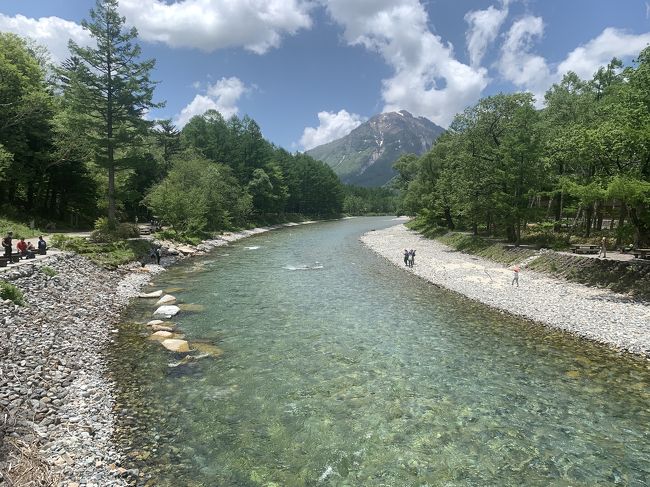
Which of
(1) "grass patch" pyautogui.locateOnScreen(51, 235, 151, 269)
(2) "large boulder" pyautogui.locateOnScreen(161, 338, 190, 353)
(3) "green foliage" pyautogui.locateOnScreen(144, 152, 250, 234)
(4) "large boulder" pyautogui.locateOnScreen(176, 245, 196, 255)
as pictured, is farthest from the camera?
(3) "green foliage" pyautogui.locateOnScreen(144, 152, 250, 234)

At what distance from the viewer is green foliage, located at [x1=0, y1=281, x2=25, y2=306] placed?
17188mm

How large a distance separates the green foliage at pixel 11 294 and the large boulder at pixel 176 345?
6.65m

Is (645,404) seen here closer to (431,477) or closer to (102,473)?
(431,477)

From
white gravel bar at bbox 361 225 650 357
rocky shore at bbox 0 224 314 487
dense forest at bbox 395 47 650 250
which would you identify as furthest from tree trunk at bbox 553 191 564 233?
rocky shore at bbox 0 224 314 487

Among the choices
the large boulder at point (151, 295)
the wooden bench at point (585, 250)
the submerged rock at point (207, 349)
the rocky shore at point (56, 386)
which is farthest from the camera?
the wooden bench at point (585, 250)

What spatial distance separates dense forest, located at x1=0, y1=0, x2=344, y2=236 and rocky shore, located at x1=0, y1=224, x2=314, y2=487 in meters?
19.0

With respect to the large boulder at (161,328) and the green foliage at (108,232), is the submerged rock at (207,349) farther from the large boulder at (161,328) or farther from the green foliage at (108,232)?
the green foliage at (108,232)

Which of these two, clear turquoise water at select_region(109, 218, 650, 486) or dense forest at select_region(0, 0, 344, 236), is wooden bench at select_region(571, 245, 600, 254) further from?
dense forest at select_region(0, 0, 344, 236)

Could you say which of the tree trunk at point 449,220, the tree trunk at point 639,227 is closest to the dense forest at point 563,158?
the tree trunk at point 639,227

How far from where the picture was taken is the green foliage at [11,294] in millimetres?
17188

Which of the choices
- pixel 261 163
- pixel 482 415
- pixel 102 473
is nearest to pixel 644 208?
pixel 482 415

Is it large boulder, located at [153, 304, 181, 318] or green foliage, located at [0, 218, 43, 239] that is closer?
large boulder, located at [153, 304, 181, 318]

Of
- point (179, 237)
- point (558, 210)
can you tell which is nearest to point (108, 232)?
point (179, 237)

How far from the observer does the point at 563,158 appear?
1168 inches
